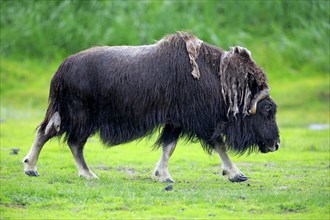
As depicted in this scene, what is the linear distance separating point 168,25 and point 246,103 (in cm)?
943

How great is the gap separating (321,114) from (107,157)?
534 centimetres

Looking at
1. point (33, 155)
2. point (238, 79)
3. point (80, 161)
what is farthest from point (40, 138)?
point (238, 79)

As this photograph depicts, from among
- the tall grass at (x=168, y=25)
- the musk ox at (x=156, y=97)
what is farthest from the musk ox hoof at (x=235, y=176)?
the tall grass at (x=168, y=25)

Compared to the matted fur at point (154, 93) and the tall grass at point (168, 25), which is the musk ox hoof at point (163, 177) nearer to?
the matted fur at point (154, 93)

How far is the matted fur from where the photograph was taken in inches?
288

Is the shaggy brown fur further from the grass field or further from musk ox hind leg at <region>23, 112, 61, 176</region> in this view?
musk ox hind leg at <region>23, 112, 61, 176</region>

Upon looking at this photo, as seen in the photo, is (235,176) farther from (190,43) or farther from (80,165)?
(80,165)

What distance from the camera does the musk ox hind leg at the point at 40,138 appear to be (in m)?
7.38

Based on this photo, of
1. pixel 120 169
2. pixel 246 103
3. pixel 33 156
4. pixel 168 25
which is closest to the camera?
pixel 33 156

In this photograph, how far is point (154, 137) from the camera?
28.5ft

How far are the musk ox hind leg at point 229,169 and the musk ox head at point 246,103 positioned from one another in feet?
0.30

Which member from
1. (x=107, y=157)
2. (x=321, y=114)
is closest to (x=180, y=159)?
(x=107, y=157)

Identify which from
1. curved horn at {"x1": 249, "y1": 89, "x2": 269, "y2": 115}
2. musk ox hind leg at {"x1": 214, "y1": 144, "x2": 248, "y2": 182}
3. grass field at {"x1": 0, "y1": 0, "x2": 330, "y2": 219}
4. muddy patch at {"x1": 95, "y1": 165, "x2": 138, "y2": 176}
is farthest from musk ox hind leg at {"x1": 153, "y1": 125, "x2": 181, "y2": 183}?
muddy patch at {"x1": 95, "y1": 165, "x2": 138, "y2": 176}

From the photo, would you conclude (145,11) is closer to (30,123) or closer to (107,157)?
(30,123)
